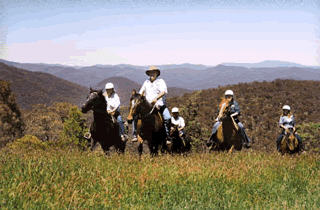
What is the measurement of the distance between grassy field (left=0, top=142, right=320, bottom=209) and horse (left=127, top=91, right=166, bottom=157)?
210cm

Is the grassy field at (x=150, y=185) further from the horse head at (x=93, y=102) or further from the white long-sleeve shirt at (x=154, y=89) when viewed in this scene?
the white long-sleeve shirt at (x=154, y=89)

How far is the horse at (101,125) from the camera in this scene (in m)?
11.0

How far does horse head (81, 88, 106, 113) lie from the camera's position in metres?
10.8

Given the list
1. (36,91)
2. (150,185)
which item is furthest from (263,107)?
(36,91)

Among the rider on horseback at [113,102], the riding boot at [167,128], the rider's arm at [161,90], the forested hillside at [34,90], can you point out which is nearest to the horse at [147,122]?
the riding boot at [167,128]

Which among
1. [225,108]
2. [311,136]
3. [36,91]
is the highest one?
[225,108]

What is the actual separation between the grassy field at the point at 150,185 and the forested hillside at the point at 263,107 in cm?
2391

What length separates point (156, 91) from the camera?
36.7ft

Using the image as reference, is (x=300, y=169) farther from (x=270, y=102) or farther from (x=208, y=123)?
(x=270, y=102)

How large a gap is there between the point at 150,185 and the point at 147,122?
4.36 meters

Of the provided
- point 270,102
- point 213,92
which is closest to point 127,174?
point 270,102

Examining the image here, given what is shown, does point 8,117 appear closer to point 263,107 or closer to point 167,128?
point 263,107

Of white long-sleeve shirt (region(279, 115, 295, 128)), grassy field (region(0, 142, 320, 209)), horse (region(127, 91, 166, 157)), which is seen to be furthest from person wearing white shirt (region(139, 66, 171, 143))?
white long-sleeve shirt (region(279, 115, 295, 128))

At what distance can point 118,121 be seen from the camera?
469 inches
